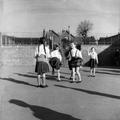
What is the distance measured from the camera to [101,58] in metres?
25.1

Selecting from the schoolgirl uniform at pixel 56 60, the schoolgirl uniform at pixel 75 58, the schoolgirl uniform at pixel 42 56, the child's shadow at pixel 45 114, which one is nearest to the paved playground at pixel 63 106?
the child's shadow at pixel 45 114

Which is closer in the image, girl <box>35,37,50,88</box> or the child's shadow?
the child's shadow

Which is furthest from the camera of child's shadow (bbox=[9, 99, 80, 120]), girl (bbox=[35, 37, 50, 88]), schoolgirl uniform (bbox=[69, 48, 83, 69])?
schoolgirl uniform (bbox=[69, 48, 83, 69])

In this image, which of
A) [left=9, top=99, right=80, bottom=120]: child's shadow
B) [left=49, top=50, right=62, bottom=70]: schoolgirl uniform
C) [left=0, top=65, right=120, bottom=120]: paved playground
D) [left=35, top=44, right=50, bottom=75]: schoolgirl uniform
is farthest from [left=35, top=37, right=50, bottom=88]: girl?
[left=9, top=99, right=80, bottom=120]: child's shadow

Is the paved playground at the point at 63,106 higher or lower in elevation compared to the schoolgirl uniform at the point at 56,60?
lower

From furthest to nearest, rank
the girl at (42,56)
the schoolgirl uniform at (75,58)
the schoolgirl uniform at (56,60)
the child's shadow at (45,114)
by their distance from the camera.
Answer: the schoolgirl uniform at (56,60) → the schoolgirl uniform at (75,58) → the girl at (42,56) → the child's shadow at (45,114)

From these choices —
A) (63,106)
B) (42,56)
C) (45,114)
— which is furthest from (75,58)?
(45,114)

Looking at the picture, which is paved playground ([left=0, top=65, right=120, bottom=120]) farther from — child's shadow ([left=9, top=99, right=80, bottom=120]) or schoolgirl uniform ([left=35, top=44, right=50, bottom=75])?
schoolgirl uniform ([left=35, top=44, right=50, bottom=75])

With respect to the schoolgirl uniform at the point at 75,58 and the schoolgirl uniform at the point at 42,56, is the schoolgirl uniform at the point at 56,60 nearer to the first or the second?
the schoolgirl uniform at the point at 75,58

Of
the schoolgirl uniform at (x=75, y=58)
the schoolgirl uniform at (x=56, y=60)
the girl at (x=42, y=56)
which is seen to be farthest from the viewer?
the schoolgirl uniform at (x=56, y=60)

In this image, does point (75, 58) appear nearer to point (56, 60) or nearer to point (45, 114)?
point (56, 60)

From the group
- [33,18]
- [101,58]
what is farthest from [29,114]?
[101,58]

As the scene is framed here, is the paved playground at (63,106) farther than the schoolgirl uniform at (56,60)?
No

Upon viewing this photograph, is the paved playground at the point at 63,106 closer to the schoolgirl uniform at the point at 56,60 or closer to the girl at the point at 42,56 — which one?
the girl at the point at 42,56
